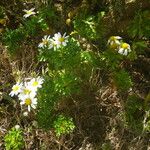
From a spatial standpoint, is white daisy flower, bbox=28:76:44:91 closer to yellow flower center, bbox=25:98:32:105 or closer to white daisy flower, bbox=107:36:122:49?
yellow flower center, bbox=25:98:32:105

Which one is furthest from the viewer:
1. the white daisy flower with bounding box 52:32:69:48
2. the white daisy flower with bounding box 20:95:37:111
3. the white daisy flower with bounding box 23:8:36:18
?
the white daisy flower with bounding box 23:8:36:18

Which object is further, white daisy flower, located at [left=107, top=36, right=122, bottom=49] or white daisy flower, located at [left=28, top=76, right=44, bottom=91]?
white daisy flower, located at [left=107, top=36, right=122, bottom=49]

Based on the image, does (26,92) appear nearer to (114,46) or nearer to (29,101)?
(29,101)

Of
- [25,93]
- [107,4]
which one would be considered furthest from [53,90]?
[107,4]

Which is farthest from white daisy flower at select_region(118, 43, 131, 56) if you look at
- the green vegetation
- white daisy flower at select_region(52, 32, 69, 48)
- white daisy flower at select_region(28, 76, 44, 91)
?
white daisy flower at select_region(28, 76, 44, 91)

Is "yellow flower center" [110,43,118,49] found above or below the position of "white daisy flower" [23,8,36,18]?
below

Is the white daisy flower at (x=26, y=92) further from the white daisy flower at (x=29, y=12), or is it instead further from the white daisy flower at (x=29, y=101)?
the white daisy flower at (x=29, y=12)

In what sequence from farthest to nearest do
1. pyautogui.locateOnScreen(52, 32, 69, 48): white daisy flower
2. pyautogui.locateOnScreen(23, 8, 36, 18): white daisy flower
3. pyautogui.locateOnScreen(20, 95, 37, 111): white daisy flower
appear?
pyautogui.locateOnScreen(23, 8, 36, 18): white daisy flower, pyautogui.locateOnScreen(52, 32, 69, 48): white daisy flower, pyautogui.locateOnScreen(20, 95, 37, 111): white daisy flower

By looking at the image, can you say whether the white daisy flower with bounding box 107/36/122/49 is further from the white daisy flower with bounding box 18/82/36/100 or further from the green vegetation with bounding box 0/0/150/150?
the white daisy flower with bounding box 18/82/36/100

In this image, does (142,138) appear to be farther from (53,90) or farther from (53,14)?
(53,14)
